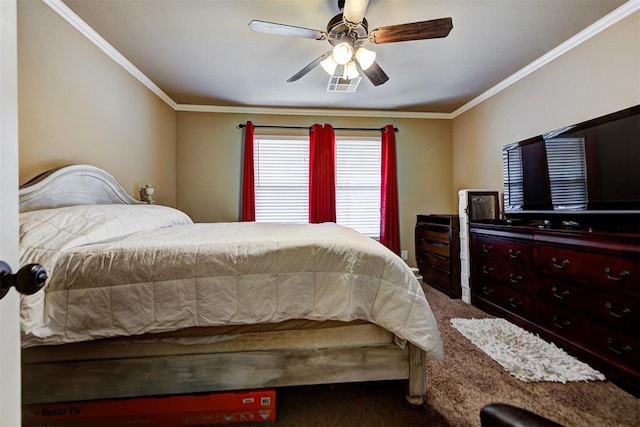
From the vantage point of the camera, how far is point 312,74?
2693 mm

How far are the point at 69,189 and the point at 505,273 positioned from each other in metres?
3.40

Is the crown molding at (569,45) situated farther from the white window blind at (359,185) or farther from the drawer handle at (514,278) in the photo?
the drawer handle at (514,278)

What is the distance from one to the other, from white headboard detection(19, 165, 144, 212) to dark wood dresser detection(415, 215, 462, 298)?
3.29 metres

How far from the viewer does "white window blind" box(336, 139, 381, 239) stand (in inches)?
149

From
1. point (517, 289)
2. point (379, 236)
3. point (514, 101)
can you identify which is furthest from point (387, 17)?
point (379, 236)

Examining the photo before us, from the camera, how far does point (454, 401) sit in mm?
1368

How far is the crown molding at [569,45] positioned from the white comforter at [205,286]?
2.47m

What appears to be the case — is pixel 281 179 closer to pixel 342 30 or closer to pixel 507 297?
pixel 342 30

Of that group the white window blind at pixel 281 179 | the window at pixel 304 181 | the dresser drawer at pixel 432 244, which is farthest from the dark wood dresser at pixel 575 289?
the white window blind at pixel 281 179

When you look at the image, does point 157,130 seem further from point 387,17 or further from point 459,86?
point 459,86

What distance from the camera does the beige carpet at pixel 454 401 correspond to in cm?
125

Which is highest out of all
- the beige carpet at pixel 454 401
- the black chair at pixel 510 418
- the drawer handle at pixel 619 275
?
the drawer handle at pixel 619 275

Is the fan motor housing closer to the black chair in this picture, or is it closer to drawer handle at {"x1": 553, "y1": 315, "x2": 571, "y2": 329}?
the black chair

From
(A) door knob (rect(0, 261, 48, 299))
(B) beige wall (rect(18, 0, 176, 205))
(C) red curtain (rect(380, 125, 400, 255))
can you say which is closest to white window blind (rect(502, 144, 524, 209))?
(C) red curtain (rect(380, 125, 400, 255))
